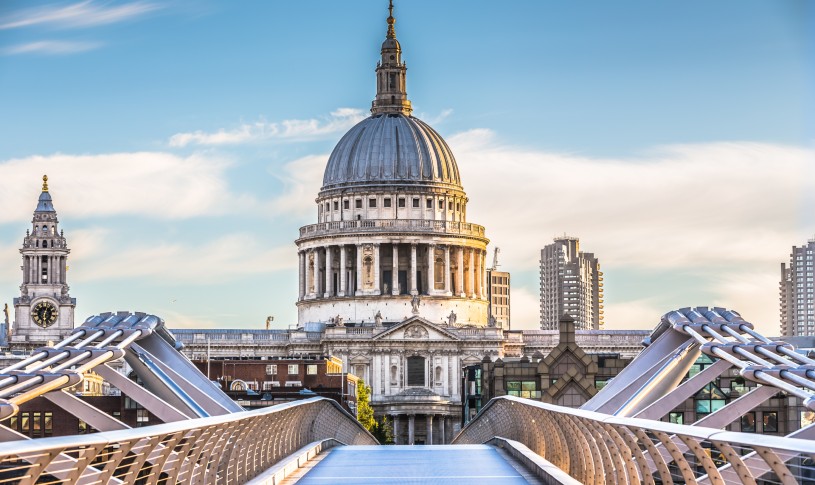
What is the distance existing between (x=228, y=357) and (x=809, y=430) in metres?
150

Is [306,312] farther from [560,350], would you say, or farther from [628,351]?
[560,350]

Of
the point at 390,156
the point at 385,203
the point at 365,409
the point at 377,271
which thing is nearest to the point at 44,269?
the point at 377,271

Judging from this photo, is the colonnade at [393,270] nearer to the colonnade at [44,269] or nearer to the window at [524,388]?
A: the colonnade at [44,269]

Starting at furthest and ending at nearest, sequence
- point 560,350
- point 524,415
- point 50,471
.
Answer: point 560,350, point 524,415, point 50,471

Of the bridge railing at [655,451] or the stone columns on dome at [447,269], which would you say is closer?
the bridge railing at [655,451]

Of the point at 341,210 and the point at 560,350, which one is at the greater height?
the point at 341,210

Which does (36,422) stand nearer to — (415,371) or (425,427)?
(425,427)

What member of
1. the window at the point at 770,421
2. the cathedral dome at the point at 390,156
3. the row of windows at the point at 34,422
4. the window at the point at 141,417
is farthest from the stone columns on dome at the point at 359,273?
the window at the point at 770,421

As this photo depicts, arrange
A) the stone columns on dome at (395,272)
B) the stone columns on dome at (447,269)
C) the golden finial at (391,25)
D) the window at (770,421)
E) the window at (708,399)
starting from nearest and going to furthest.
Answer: the window at (770,421) < the window at (708,399) < the stone columns on dome at (395,272) < the stone columns on dome at (447,269) < the golden finial at (391,25)

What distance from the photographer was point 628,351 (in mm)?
175375

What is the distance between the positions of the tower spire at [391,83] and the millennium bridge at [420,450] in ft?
469

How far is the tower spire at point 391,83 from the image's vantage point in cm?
18788

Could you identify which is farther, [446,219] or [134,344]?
[446,219]

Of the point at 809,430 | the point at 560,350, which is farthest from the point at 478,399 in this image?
the point at 809,430
